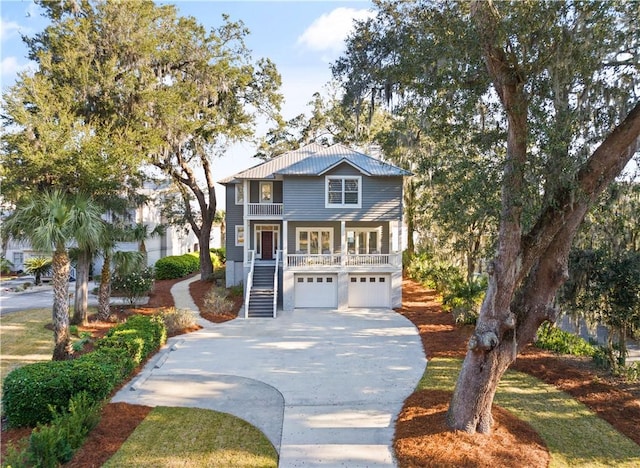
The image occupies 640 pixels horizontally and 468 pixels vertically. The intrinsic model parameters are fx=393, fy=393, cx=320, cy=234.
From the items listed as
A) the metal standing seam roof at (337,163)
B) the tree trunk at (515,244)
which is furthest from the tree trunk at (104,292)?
the tree trunk at (515,244)

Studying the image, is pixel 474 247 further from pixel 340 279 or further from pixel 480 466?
pixel 480 466

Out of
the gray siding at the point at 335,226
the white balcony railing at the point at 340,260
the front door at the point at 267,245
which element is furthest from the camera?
the front door at the point at 267,245

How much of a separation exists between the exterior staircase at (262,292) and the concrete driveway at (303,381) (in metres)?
1.75

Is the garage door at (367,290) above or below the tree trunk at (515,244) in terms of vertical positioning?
below

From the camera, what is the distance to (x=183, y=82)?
1923 cm

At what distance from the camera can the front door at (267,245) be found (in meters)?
22.5

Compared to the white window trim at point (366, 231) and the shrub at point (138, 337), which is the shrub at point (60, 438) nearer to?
the shrub at point (138, 337)

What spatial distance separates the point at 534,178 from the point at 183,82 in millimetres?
17599

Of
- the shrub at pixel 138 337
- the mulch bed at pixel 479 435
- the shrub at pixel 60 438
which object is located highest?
the shrub at pixel 138 337

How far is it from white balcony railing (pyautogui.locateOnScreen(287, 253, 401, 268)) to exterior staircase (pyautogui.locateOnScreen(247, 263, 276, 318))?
146cm

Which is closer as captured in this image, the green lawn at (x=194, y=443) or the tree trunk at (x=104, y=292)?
the green lawn at (x=194, y=443)

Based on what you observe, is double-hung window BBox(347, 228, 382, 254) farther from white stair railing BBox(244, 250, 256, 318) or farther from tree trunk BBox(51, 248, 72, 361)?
tree trunk BBox(51, 248, 72, 361)

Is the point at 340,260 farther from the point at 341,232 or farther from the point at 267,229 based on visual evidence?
the point at 267,229

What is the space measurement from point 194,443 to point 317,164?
1489 centimetres
